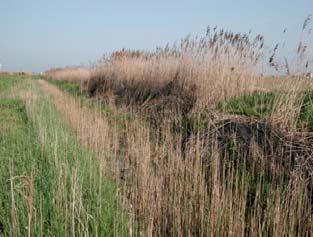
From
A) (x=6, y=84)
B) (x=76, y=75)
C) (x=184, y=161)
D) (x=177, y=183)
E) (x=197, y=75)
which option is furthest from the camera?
(x=76, y=75)

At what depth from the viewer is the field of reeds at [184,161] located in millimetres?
2244

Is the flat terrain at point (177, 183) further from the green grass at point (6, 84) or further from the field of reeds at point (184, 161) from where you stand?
the green grass at point (6, 84)

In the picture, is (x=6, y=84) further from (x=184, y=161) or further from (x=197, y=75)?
(x=184, y=161)

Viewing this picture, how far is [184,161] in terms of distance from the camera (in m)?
3.35

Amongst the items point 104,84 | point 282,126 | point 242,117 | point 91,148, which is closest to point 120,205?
point 91,148

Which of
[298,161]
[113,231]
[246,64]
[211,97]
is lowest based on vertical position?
[113,231]

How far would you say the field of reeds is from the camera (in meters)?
2.24

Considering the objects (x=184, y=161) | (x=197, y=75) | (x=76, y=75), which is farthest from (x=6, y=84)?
(x=184, y=161)

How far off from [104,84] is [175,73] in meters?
4.78

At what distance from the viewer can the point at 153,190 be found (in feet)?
8.50

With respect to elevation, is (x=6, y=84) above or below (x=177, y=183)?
above

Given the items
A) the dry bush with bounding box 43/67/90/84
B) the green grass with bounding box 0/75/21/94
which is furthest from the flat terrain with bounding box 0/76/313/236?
the dry bush with bounding box 43/67/90/84

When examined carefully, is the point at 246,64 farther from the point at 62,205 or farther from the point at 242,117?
the point at 62,205

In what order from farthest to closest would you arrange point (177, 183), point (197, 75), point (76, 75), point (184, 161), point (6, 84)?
point (76, 75) → point (6, 84) → point (197, 75) → point (184, 161) → point (177, 183)
